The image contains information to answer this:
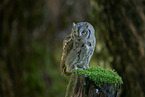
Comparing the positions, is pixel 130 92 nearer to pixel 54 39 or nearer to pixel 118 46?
pixel 118 46

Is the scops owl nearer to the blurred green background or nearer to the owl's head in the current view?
the owl's head

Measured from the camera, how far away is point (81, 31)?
298 cm

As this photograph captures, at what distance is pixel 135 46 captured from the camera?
436 cm

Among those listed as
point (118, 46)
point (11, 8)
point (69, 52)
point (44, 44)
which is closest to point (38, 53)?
point (44, 44)

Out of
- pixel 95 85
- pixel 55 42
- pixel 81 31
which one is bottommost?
pixel 95 85

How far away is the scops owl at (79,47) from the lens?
9.93 feet

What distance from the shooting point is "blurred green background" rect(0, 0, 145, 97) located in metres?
4.36

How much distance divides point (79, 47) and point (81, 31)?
10.8 inches

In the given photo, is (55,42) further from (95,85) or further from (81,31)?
(95,85)

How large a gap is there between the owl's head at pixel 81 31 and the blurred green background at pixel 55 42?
1474 mm

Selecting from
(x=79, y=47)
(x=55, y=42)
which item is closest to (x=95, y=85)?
(x=79, y=47)

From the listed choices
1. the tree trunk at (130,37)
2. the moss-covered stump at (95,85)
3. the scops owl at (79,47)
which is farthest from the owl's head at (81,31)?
the tree trunk at (130,37)

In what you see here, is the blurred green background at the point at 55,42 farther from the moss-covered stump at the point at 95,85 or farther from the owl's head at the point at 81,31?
the moss-covered stump at the point at 95,85

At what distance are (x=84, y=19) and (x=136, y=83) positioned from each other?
6.74 metres
